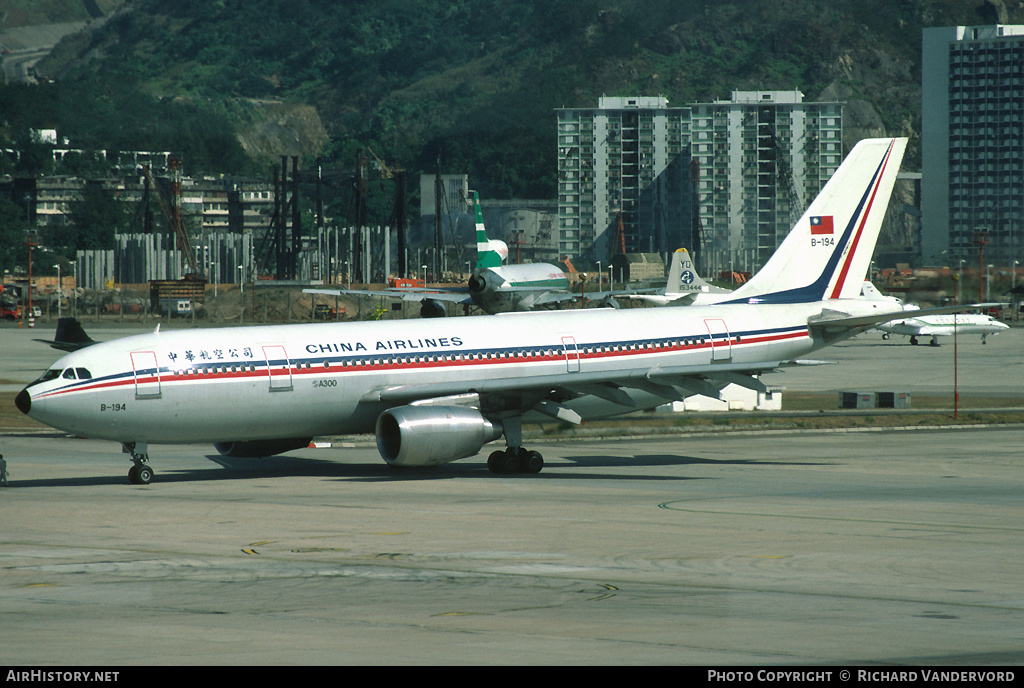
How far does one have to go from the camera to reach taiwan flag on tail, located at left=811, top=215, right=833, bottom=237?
1784 inches

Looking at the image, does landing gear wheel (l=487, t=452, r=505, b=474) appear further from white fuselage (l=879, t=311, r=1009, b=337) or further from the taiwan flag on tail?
white fuselage (l=879, t=311, r=1009, b=337)

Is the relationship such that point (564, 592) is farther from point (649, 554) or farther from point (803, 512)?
point (803, 512)

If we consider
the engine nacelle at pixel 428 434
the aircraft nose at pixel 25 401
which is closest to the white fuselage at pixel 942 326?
the engine nacelle at pixel 428 434

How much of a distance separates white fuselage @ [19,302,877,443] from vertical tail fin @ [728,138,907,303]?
295 cm

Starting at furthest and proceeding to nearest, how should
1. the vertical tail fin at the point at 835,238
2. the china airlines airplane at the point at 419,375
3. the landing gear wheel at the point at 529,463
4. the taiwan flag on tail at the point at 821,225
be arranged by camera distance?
the taiwan flag on tail at the point at 821,225 < the vertical tail fin at the point at 835,238 < the landing gear wheel at the point at 529,463 < the china airlines airplane at the point at 419,375

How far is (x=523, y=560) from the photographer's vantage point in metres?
22.6

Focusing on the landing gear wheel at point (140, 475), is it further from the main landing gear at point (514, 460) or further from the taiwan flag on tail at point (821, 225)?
the taiwan flag on tail at point (821, 225)

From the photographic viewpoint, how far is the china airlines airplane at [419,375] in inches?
1341

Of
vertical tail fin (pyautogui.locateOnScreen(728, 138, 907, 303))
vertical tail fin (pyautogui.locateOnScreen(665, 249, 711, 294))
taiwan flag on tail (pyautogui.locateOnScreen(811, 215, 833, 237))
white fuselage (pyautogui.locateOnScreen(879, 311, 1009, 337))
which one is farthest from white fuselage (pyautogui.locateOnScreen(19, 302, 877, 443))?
white fuselage (pyautogui.locateOnScreen(879, 311, 1009, 337))

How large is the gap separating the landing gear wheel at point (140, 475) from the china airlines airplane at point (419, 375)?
39 mm

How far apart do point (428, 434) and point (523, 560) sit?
494 inches

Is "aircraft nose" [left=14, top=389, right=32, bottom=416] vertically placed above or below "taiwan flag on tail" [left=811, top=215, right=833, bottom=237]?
below

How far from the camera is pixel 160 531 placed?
26.3m

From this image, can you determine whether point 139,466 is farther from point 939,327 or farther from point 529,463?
point 939,327
